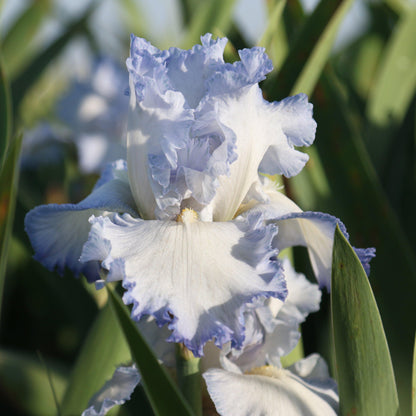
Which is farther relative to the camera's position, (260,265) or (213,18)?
(213,18)

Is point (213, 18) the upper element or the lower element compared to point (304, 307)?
upper

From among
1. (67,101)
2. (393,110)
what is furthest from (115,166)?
(67,101)

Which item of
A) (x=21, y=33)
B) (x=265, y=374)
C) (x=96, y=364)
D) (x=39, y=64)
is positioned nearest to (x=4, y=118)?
(x=96, y=364)

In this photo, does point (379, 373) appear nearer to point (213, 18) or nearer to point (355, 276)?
point (355, 276)

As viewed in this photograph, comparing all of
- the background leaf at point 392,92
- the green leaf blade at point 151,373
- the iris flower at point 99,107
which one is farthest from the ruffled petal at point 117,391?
the iris flower at point 99,107

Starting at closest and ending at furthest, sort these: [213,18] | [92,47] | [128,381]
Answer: [128,381]
[213,18]
[92,47]

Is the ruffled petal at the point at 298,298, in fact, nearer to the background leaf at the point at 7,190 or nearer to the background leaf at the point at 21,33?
the background leaf at the point at 7,190
